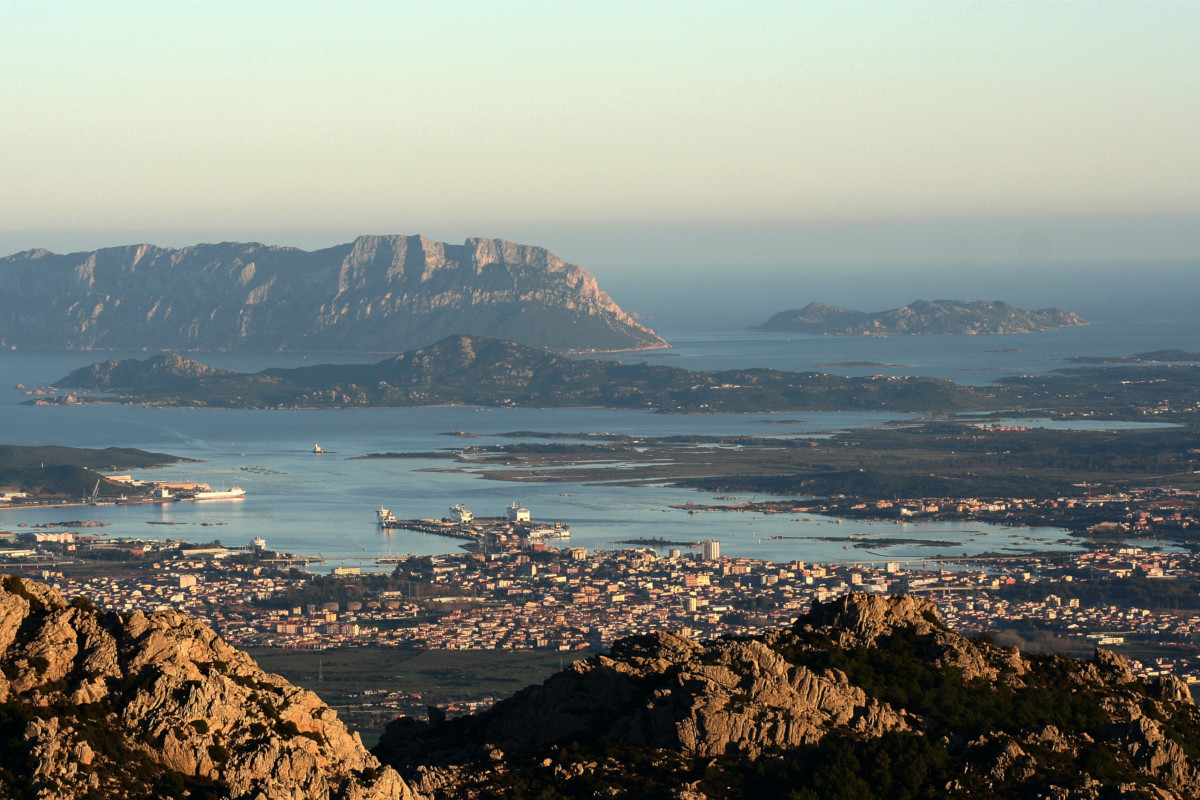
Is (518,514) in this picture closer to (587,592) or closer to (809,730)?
(587,592)

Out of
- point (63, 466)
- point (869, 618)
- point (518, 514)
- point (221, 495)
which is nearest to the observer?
point (869, 618)

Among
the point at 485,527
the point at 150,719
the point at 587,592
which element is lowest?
the point at 587,592

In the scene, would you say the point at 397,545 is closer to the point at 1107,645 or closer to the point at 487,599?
the point at 487,599

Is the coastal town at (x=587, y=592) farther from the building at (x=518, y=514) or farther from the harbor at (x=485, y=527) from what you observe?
the building at (x=518, y=514)

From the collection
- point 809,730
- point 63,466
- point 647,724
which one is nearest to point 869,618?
point 809,730

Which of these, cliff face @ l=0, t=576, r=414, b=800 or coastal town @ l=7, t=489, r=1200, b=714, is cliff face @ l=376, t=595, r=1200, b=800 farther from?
coastal town @ l=7, t=489, r=1200, b=714

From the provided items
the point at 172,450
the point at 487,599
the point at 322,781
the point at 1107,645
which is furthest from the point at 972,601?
the point at 172,450

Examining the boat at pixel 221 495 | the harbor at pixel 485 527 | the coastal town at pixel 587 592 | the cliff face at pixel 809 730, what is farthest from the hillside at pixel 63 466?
the cliff face at pixel 809 730
